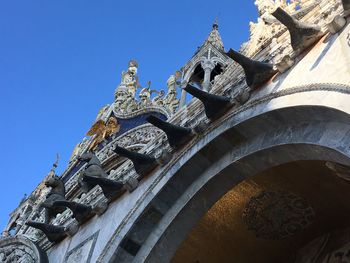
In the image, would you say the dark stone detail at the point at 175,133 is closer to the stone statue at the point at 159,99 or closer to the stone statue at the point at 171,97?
the stone statue at the point at 171,97

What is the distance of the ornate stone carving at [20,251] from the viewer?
10.5 m

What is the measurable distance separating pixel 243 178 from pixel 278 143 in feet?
3.48

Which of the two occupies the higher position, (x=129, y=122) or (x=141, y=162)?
(x=129, y=122)

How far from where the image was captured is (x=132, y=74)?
68.6 feet

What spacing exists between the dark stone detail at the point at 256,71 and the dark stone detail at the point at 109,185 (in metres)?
3.25

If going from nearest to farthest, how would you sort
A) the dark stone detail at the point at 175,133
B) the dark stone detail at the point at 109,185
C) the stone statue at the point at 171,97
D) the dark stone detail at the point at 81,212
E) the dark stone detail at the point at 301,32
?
1. the dark stone detail at the point at 301,32
2. the dark stone detail at the point at 175,133
3. the dark stone detail at the point at 109,185
4. the dark stone detail at the point at 81,212
5. the stone statue at the point at 171,97

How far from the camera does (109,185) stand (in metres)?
9.30

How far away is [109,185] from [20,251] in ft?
11.5

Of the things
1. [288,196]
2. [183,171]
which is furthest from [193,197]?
[288,196]

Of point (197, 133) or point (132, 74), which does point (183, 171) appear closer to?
point (197, 133)

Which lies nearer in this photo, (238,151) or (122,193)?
(238,151)

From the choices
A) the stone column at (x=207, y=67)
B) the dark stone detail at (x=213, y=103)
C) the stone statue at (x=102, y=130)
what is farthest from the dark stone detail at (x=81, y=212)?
the stone statue at (x=102, y=130)

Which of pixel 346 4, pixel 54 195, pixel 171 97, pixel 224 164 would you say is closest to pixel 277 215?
pixel 224 164

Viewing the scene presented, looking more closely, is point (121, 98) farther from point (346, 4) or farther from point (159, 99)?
point (346, 4)
